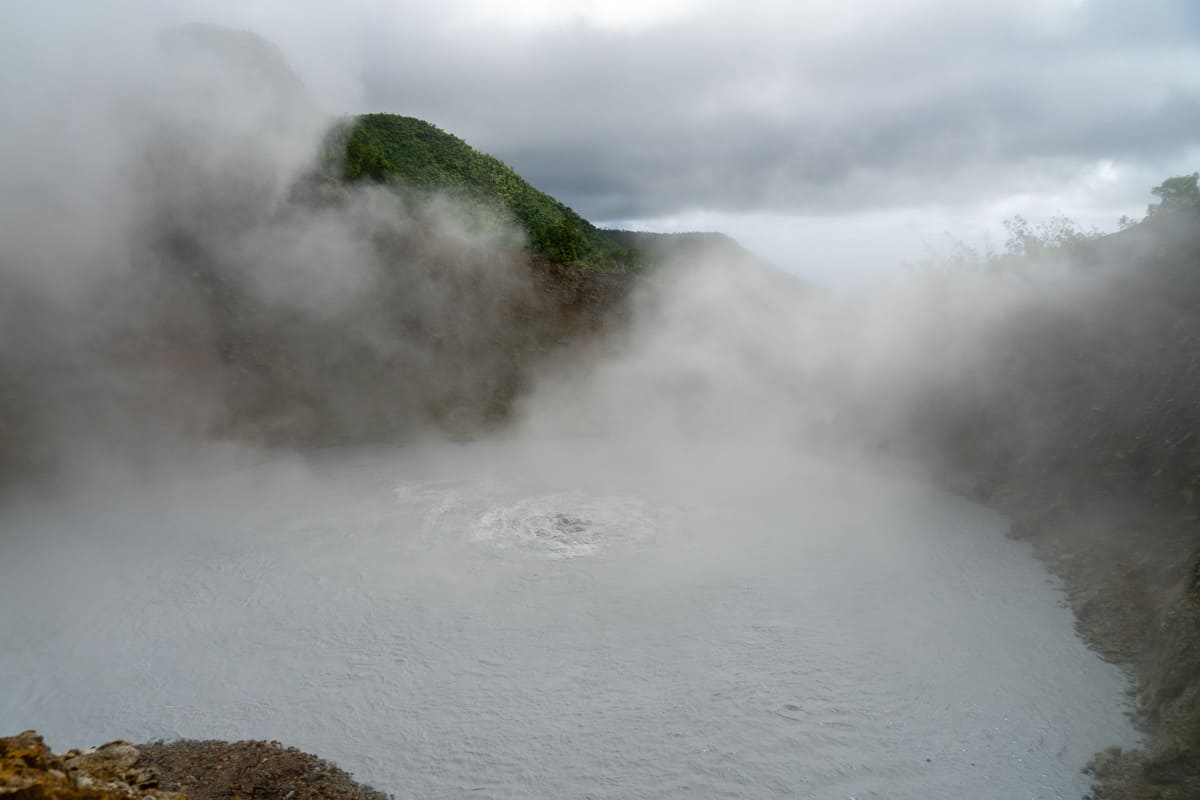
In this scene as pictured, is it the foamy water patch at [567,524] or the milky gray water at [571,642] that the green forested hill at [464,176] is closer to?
the foamy water patch at [567,524]

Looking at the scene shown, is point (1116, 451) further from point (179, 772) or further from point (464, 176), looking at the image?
point (464, 176)

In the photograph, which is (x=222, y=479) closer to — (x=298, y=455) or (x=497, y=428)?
(x=298, y=455)

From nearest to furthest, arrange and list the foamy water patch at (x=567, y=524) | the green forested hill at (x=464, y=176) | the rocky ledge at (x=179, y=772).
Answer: the rocky ledge at (x=179, y=772) < the foamy water patch at (x=567, y=524) < the green forested hill at (x=464, y=176)

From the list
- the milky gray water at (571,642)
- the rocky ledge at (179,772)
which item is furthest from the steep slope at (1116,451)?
the rocky ledge at (179,772)

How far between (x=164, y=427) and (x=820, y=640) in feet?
42.6

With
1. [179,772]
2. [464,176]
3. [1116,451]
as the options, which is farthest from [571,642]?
[464,176]

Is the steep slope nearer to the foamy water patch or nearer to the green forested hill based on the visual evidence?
the foamy water patch

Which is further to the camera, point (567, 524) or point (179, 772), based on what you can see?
point (567, 524)

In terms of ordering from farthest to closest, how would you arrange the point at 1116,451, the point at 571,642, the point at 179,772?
the point at 1116,451
the point at 571,642
the point at 179,772

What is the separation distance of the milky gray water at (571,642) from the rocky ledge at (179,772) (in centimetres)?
27

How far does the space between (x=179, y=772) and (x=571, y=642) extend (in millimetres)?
3500

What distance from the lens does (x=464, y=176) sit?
28.6m

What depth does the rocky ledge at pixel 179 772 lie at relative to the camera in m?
3.70

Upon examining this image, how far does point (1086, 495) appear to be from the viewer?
10188mm
